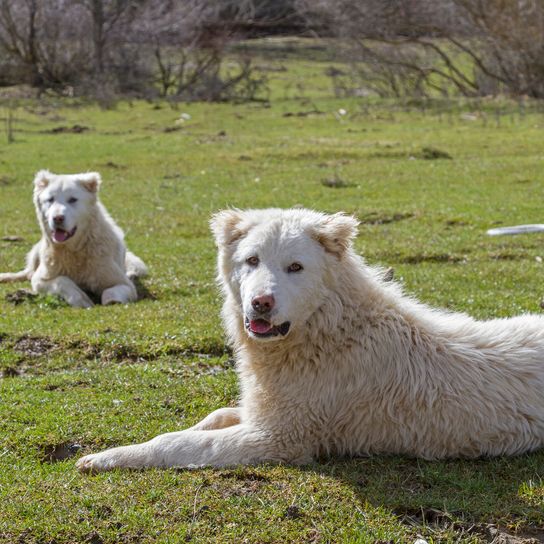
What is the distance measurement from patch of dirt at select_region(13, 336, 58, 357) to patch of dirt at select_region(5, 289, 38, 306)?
2.29 metres

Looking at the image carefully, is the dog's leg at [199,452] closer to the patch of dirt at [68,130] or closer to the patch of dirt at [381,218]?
the patch of dirt at [381,218]

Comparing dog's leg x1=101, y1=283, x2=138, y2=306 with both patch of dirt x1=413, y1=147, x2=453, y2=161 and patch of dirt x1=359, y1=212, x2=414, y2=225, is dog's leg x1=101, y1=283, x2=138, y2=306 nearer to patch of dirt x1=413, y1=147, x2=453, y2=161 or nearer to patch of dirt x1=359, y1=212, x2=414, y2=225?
patch of dirt x1=359, y1=212, x2=414, y2=225

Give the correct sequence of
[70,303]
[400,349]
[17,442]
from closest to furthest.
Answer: [400,349] → [17,442] → [70,303]

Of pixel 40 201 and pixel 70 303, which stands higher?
pixel 40 201

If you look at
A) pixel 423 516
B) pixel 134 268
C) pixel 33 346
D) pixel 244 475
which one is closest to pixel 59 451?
pixel 244 475

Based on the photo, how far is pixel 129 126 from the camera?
35656mm

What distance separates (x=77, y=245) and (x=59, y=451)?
20.8 ft

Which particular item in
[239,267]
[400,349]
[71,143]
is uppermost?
[239,267]

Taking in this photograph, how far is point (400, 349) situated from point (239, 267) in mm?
1268

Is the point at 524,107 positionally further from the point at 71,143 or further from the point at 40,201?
the point at 40,201

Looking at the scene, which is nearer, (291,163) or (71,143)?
(291,163)

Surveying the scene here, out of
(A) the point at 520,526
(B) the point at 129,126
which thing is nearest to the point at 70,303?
(A) the point at 520,526

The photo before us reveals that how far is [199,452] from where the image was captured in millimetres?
5855

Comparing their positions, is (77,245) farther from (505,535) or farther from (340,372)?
(505,535)
